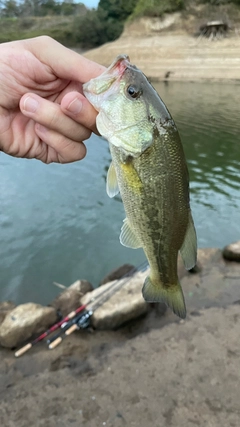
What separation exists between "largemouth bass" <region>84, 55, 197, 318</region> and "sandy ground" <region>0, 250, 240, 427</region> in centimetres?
310

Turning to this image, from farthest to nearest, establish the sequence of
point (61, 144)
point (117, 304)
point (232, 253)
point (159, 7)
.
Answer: point (159, 7) < point (232, 253) < point (117, 304) < point (61, 144)

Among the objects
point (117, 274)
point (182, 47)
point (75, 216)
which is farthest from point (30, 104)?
point (182, 47)

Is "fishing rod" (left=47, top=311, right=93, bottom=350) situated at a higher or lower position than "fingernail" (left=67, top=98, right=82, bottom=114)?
lower

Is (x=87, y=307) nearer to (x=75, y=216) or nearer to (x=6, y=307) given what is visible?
(x=6, y=307)

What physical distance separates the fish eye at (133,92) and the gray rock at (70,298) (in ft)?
16.1

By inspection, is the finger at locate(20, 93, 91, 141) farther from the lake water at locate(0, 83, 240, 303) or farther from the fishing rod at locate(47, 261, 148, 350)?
the lake water at locate(0, 83, 240, 303)

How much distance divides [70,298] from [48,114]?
471 centimetres

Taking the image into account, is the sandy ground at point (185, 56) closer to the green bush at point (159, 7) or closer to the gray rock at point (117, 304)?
the green bush at point (159, 7)

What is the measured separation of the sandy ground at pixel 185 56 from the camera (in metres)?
34.6

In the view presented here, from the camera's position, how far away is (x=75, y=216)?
10.2 m

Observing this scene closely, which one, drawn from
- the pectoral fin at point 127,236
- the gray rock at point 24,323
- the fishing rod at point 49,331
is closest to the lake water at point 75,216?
the gray rock at point 24,323

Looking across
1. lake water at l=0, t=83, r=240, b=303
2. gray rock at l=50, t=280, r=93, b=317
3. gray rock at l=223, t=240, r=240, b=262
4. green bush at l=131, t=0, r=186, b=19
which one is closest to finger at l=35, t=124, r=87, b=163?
gray rock at l=50, t=280, r=93, b=317

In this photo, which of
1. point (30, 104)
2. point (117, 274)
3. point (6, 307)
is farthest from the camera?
point (117, 274)

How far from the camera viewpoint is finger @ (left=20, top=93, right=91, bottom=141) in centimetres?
226
